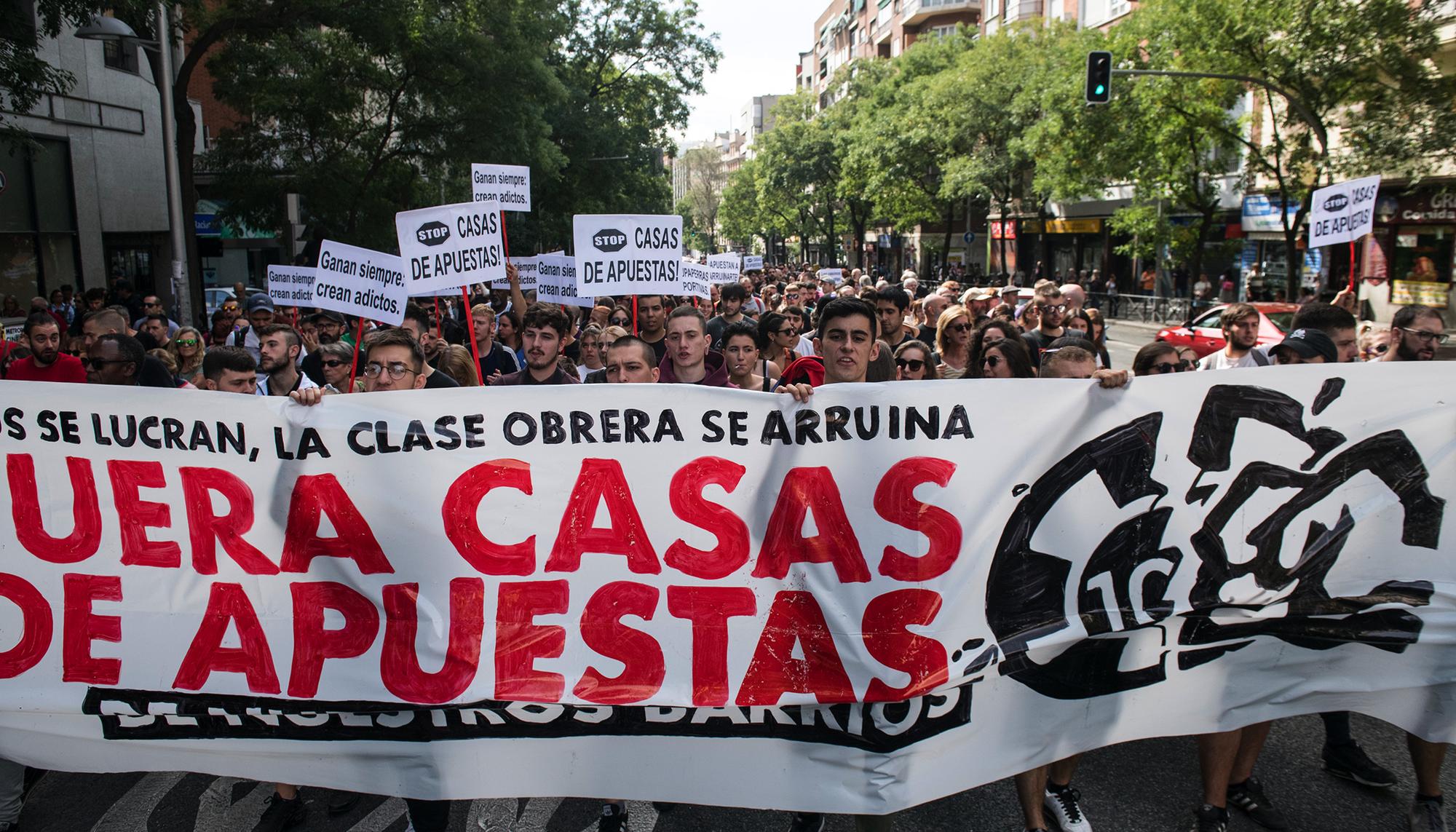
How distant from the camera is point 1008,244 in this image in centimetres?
4916

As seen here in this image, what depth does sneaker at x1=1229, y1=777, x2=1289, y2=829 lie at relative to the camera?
12.4 feet

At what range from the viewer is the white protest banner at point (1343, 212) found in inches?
392

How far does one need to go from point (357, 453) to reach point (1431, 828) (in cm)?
374

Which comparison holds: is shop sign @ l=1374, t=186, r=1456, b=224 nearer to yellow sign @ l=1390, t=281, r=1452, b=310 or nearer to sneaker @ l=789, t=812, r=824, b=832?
yellow sign @ l=1390, t=281, r=1452, b=310

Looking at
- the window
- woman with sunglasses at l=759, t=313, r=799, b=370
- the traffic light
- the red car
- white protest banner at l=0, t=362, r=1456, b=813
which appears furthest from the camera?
the window

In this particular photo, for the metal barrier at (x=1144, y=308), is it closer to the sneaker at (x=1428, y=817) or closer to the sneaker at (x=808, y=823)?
the sneaker at (x=1428, y=817)

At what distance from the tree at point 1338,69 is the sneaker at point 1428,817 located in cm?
1892

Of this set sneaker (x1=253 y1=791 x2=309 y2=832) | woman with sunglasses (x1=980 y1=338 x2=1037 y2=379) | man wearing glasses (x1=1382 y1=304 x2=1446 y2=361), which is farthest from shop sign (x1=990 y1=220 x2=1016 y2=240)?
sneaker (x1=253 y1=791 x2=309 y2=832)

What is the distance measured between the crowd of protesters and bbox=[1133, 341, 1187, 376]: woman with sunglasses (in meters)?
0.01

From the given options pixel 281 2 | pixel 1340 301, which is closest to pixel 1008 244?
pixel 281 2

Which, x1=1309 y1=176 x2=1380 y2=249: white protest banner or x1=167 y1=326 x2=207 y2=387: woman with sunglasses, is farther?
x1=1309 y1=176 x2=1380 y2=249: white protest banner

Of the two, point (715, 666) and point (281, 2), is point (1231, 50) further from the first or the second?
point (715, 666)

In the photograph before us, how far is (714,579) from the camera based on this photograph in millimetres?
3447

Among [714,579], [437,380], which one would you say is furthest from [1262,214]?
[714,579]
